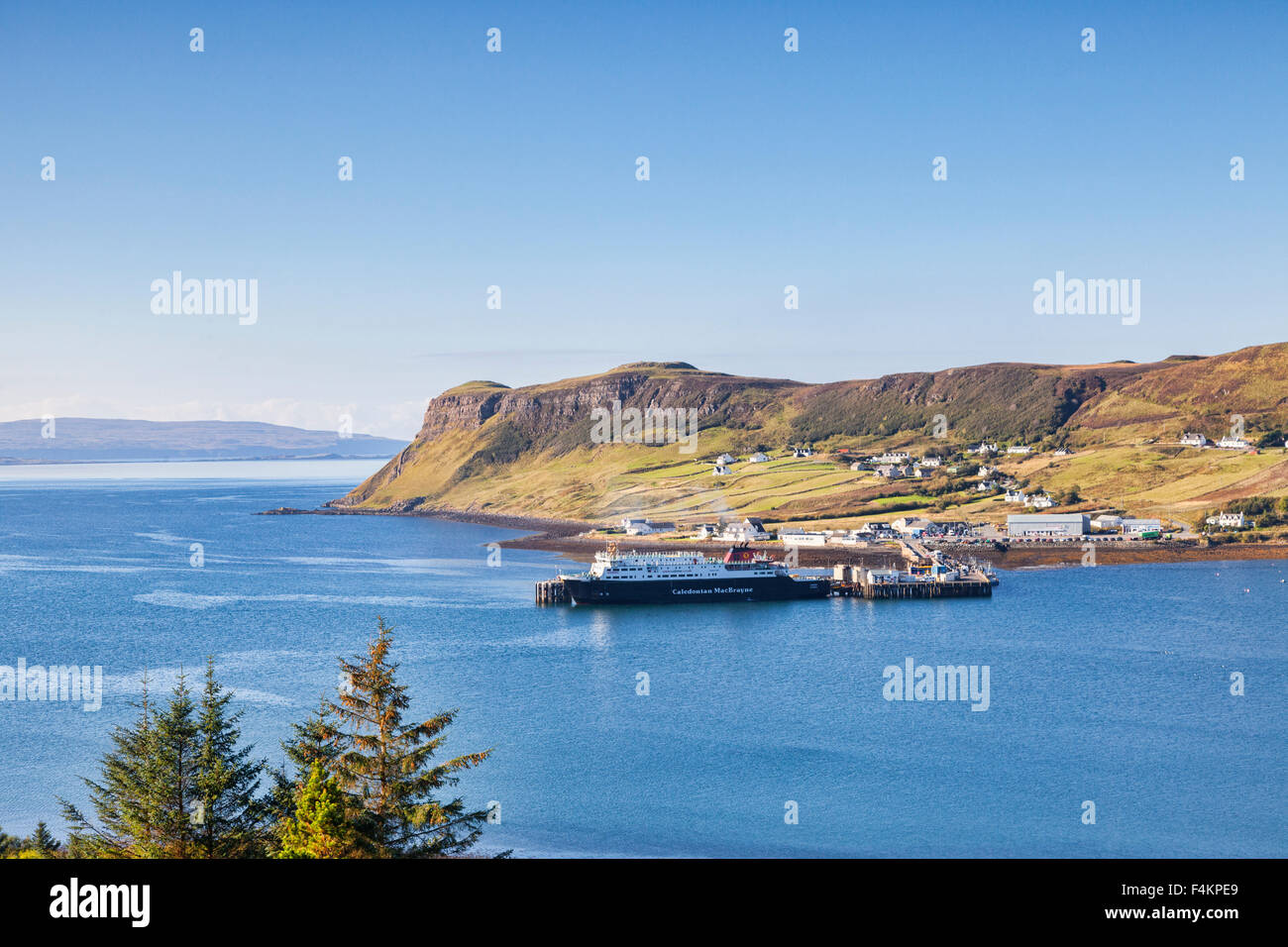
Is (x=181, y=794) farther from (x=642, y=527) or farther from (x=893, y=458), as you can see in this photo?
(x=893, y=458)

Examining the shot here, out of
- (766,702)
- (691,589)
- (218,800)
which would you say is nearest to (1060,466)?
(691,589)

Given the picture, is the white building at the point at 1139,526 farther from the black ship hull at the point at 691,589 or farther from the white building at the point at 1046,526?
the black ship hull at the point at 691,589

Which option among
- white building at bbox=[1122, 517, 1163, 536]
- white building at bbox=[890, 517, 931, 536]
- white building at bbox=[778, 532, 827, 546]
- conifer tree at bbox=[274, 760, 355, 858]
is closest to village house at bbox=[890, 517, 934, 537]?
white building at bbox=[890, 517, 931, 536]

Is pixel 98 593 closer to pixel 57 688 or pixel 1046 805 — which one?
pixel 57 688

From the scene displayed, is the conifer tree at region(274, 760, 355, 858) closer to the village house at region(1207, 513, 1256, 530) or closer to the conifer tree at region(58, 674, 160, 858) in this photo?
the conifer tree at region(58, 674, 160, 858)

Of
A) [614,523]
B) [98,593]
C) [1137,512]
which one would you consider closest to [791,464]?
[614,523]
